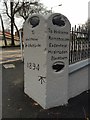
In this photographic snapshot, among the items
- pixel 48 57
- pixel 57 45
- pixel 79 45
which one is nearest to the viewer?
pixel 48 57

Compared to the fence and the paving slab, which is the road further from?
the fence

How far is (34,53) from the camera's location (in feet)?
15.2

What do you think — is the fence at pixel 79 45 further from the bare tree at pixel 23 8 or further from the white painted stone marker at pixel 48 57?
the bare tree at pixel 23 8

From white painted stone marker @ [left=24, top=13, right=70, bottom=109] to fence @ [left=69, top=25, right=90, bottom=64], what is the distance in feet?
3.04

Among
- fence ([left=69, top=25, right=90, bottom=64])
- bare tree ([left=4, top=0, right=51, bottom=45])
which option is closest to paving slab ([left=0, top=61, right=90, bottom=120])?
fence ([left=69, top=25, right=90, bottom=64])

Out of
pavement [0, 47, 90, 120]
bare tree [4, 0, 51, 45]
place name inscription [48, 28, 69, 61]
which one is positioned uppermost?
bare tree [4, 0, 51, 45]

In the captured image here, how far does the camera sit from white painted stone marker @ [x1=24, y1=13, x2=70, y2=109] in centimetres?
425

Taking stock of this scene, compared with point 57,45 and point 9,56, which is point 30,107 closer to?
point 57,45

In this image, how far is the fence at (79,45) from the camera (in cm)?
554

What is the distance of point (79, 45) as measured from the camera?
6.11m

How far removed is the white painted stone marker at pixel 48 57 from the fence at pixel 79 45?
93 centimetres

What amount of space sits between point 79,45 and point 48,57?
214cm

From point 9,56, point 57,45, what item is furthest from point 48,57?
point 9,56

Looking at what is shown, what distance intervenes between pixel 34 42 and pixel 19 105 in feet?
5.03
